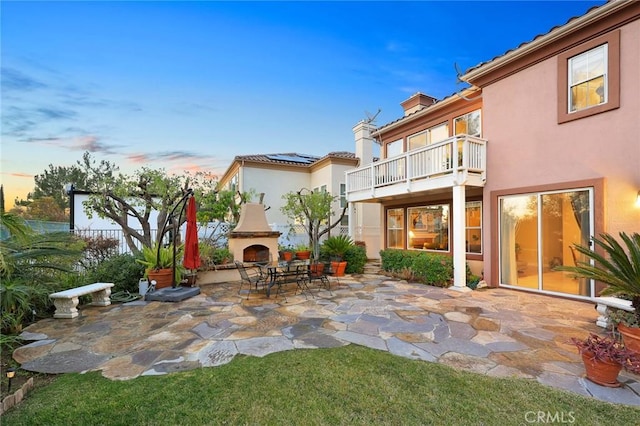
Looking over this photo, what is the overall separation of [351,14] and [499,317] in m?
9.71

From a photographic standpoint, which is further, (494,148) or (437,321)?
(494,148)

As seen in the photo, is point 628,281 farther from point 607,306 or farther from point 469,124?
point 469,124

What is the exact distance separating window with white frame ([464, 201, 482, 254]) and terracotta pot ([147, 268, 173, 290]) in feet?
30.9

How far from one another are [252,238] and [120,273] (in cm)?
426

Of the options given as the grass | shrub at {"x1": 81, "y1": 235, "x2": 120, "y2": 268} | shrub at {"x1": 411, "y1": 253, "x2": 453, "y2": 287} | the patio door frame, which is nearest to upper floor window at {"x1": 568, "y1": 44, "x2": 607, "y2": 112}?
the patio door frame

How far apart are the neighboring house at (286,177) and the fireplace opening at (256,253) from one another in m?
4.09

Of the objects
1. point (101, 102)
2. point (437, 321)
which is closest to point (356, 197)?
point (437, 321)

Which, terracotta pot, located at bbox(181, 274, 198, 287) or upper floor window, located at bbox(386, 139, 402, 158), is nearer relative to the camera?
terracotta pot, located at bbox(181, 274, 198, 287)

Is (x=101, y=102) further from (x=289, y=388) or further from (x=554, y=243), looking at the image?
(x=554, y=243)

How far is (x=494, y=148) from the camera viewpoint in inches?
346

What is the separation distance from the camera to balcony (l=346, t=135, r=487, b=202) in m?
8.57

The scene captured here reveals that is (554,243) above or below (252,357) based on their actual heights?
above

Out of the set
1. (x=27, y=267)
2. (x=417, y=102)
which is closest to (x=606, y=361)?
(x=27, y=267)

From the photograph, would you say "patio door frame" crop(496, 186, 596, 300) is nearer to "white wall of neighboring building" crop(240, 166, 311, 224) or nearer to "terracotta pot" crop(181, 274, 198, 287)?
"terracotta pot" crop(181, 274, 198, 287)
